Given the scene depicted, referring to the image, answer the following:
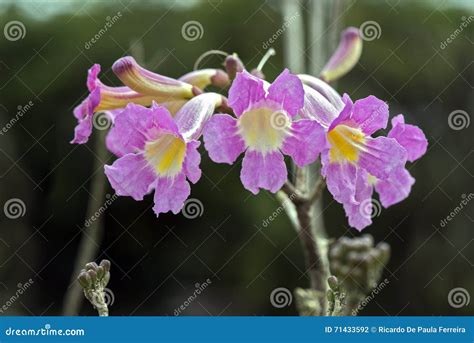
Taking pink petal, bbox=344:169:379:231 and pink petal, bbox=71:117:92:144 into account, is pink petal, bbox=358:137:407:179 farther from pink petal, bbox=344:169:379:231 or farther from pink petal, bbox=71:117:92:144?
pink petal, bbox=71:117:92:144

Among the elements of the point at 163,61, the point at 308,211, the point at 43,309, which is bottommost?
the point at 43,309

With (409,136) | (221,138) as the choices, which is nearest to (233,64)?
(221,138)

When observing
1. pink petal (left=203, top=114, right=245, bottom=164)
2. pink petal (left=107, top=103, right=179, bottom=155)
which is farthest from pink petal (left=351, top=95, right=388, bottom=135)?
pink petal (left=107, top=103, right=179, bottom=155)

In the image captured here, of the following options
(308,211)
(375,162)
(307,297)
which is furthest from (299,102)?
(307,297)

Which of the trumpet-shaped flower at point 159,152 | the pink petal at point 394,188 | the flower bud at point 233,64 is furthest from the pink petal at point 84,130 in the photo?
the pink petal at point 394,188

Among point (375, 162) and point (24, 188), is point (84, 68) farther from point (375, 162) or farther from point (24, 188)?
point (375, 162)

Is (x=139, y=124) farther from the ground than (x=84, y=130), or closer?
farther from the ground

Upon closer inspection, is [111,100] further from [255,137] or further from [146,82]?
[255,137]

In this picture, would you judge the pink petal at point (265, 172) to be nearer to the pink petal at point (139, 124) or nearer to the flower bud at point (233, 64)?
the pink petal at point (139, 124)
